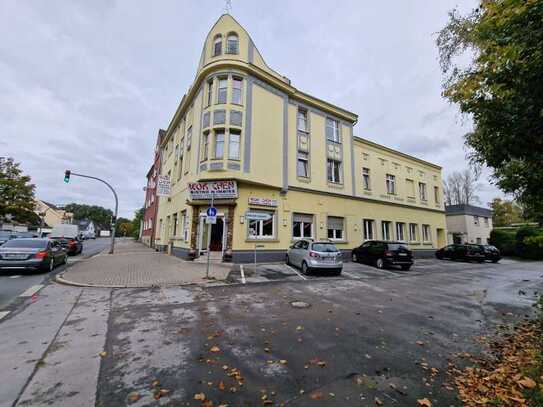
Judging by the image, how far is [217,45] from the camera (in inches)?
637

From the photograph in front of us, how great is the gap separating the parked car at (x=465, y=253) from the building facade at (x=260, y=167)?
606 cm

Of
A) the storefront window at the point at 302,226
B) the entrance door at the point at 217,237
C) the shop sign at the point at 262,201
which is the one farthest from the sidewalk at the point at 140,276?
the storefront window at the point at 302,226

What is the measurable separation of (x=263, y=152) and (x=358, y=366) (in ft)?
44.4

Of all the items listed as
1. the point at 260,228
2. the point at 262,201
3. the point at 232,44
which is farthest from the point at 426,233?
the point at 232,44

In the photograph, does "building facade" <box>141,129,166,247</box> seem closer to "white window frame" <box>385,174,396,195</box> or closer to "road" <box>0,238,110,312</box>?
"road" <box>0,238,110,312</box>

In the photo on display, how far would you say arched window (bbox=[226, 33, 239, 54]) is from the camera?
15.9m

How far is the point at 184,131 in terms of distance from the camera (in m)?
20.3

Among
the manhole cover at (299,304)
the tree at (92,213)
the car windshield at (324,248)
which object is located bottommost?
the manhole cover at (299,304)

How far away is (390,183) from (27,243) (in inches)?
1062

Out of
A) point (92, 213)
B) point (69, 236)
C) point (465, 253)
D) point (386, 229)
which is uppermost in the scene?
point (92, 213)

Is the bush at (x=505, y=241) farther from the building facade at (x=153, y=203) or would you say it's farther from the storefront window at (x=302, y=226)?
the building facade at (x=153, y=203)

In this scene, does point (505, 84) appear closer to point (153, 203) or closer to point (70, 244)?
point (70, 244)

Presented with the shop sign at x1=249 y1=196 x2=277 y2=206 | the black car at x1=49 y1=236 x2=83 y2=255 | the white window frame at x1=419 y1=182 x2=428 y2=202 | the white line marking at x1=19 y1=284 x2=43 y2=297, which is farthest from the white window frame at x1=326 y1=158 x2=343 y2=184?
the black car at x1=49 y1=236 x2=83 y2=255

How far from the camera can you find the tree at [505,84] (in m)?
3.58
